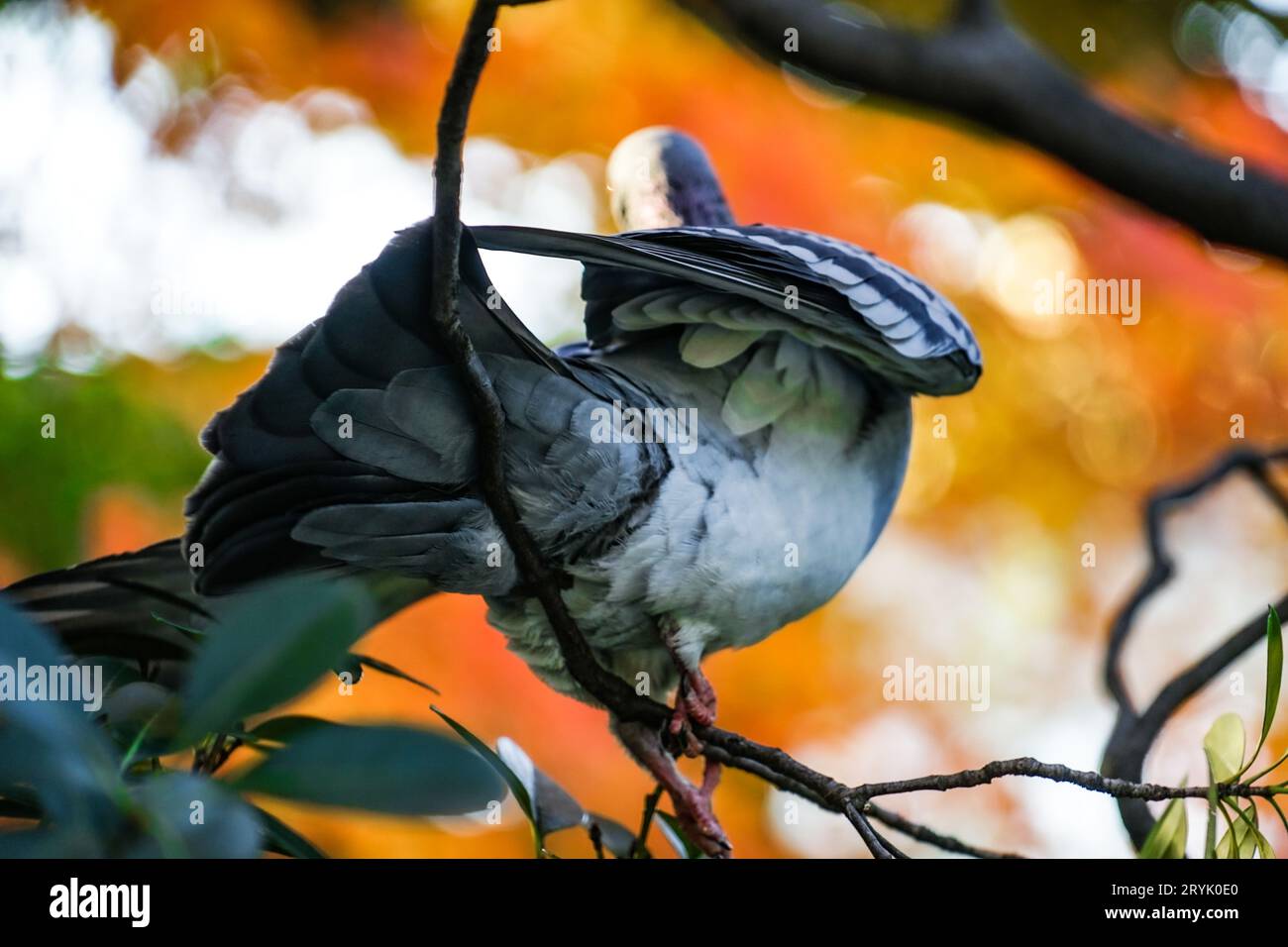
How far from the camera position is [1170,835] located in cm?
142

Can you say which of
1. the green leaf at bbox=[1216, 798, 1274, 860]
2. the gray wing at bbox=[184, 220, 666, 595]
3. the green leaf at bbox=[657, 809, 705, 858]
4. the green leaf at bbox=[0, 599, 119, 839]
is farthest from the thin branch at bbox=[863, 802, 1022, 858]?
the green leaf at bbox=[0, 599, 119, 839]

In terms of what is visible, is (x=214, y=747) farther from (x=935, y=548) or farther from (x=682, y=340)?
(x=935, y=548)

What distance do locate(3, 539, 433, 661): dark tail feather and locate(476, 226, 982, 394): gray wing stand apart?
2.20 ft

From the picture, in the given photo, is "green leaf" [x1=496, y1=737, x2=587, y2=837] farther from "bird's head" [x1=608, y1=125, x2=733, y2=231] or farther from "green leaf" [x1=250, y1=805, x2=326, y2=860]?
"bird's head" [x1=608, y1=125, x2=733, y2=231]

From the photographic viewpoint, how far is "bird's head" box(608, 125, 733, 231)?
7.70 feet

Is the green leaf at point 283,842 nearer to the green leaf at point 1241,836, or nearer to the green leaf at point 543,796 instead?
the green leaf at point 543,796

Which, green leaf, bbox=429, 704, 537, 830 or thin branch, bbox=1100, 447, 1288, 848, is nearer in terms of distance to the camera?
green leaf, bbox=429, 704, 537, 830

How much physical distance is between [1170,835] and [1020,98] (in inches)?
77.3

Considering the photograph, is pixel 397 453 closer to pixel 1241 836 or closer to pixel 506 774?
pixel 506 774

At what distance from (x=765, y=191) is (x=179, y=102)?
7.27ft

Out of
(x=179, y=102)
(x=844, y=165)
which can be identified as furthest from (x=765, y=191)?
(x=179, y=102)

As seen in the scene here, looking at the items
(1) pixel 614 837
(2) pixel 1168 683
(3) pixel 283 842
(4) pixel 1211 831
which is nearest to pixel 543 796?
(1) pixel 614 837

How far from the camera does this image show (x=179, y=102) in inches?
173
